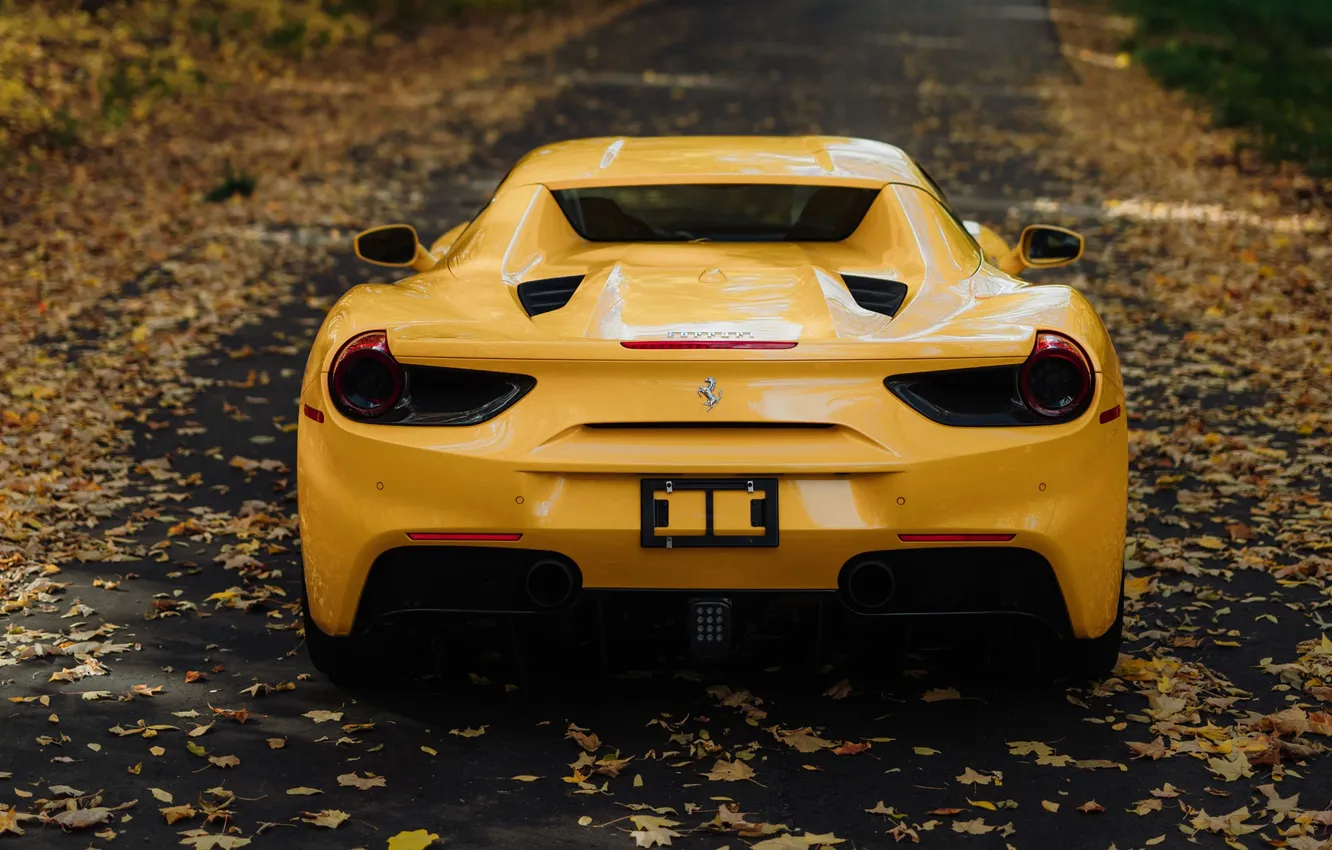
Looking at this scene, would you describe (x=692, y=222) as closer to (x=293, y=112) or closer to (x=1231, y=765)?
(x=1231, y=765)

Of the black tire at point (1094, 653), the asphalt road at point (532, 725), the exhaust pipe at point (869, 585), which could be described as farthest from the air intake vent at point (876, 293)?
the black tire at point (1094, 653)

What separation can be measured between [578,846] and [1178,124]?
58.4ft

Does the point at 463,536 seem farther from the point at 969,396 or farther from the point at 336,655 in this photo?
the point at 969,396

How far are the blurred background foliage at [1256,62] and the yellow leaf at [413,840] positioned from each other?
13.3 meters

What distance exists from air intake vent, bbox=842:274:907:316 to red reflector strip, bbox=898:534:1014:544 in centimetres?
64

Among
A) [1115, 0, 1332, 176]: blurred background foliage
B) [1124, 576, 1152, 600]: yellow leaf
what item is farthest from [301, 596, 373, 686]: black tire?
[1115, 0, 1332, 176]: blurred background foliage

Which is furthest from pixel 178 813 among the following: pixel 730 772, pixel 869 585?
pixel 869 585

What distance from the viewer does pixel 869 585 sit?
4180 millimetres

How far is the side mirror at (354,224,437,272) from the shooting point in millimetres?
5637

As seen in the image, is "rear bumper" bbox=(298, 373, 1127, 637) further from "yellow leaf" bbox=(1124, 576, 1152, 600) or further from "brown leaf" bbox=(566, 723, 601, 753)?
"yellow leaf" bbox=(1124, 576, 1152, 600)

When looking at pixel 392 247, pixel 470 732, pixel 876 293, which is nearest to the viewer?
pixel 470 732

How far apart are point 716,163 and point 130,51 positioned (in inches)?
604

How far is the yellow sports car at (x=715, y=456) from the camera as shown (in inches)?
161

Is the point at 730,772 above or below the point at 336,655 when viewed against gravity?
below
